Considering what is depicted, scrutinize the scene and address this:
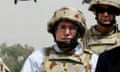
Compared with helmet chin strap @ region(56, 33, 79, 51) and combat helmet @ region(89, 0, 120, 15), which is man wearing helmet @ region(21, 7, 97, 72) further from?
combat helmet @ region(89, 0, 120, 15)

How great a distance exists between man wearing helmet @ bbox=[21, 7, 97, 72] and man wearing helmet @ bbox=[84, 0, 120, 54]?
0.96ft

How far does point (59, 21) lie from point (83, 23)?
130 mm

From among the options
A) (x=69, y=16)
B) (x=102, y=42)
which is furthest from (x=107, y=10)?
(x=69, y=16)

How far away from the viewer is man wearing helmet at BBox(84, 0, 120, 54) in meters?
2.49

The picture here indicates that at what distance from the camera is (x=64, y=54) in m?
2.19

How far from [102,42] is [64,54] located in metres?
0.44

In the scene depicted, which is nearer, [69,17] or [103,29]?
[69,17]

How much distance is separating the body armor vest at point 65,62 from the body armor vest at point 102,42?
36cm

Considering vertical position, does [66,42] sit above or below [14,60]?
above

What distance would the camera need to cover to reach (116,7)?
2613mm

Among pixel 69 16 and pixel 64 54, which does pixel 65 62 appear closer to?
pixel 64 54

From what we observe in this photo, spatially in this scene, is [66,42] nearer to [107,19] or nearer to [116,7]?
[107,19]

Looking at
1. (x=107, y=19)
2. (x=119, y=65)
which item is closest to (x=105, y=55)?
(x=119, y=65)

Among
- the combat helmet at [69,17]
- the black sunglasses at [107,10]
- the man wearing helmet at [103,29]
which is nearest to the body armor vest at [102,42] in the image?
the man wearing helmet at [103,29]
